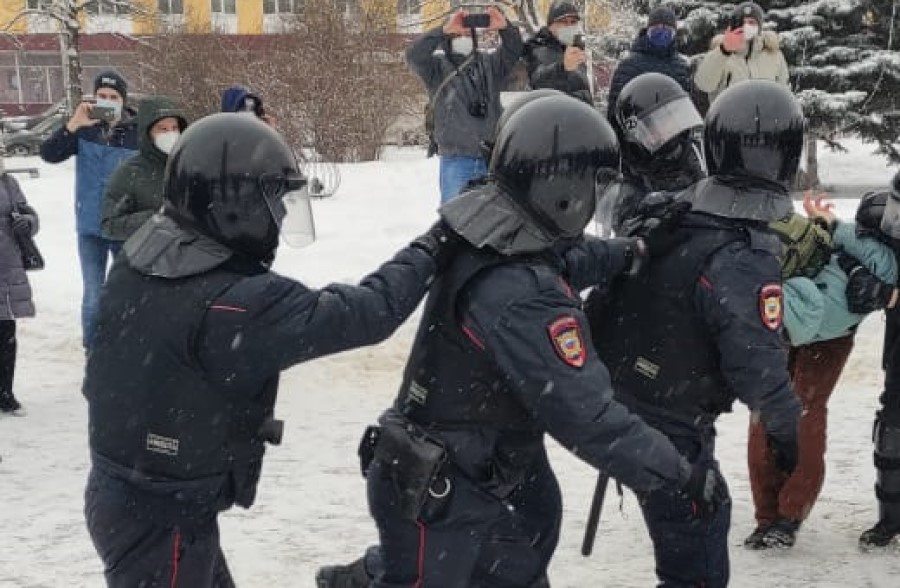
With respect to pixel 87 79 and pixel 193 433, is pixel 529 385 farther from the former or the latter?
pixel 87 79

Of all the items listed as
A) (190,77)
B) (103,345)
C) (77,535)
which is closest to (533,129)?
(103,345)

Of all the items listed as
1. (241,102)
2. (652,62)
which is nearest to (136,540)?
(241,102)

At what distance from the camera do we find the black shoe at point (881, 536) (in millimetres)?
4824

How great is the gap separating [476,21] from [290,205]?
4820mm

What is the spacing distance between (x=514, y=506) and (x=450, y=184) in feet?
16.7

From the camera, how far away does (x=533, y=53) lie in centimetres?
798

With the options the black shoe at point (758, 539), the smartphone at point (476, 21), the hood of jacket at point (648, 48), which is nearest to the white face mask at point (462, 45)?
the smartphone at point (476, 21)

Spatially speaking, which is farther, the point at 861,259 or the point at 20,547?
the point at 20,547

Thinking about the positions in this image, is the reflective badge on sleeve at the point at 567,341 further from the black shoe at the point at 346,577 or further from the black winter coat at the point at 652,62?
the black winter coat at the point at 652,62

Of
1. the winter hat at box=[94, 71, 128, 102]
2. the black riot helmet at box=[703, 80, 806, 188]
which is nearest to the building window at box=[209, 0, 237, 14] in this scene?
the winter hat at box=[94, 71, 128, 102]

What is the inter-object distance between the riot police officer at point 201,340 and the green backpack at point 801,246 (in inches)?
78.4

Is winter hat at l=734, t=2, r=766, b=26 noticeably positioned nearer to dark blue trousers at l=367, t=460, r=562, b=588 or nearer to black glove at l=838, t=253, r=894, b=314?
black glove at l=838, t=253, r=894, b=314

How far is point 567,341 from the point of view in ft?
9.17

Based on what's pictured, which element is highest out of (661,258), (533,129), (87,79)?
(533,129)
